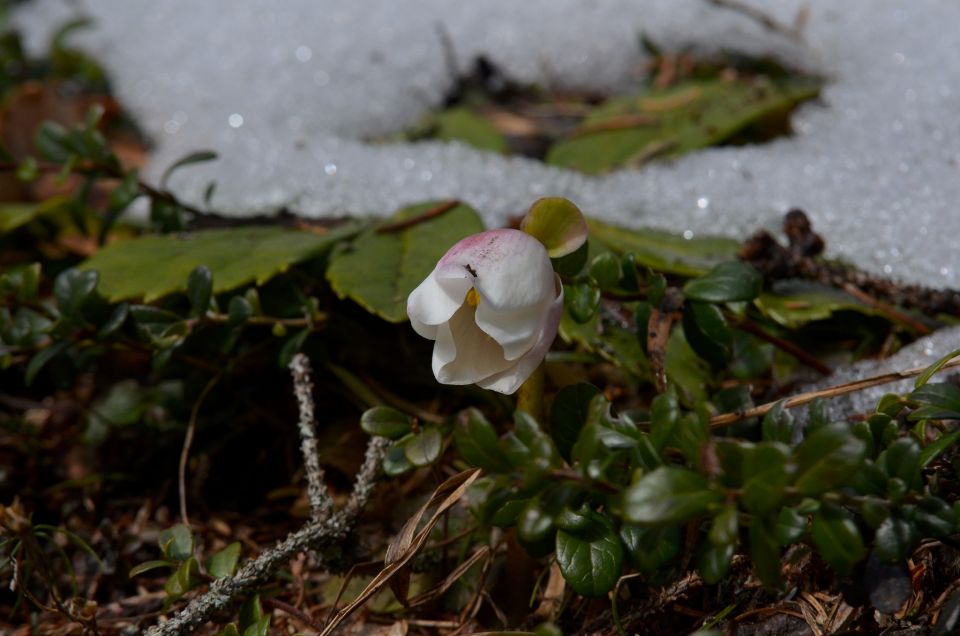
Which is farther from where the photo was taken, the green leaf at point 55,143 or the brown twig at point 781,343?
the green leaf at point 55,143

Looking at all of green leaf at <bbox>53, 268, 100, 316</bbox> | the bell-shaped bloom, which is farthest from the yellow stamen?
green leaf at <bbox>53, 268, 100, 316</bbox>

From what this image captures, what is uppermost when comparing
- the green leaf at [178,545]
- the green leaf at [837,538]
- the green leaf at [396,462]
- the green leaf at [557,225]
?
the green leaf at [557,225]

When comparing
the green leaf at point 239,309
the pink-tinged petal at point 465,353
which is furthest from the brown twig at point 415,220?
the pink-tinged petal at point 465,353

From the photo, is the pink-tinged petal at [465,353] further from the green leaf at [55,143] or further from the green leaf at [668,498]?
the green leaf at [55,143]

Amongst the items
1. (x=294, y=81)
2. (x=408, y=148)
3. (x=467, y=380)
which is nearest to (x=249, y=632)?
(x=467, y=380)

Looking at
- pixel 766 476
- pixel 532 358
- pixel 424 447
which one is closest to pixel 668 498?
pixel 766 476

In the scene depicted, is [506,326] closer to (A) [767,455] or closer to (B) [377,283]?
(A) [767,455]

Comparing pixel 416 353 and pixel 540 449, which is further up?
pixel 540 449
